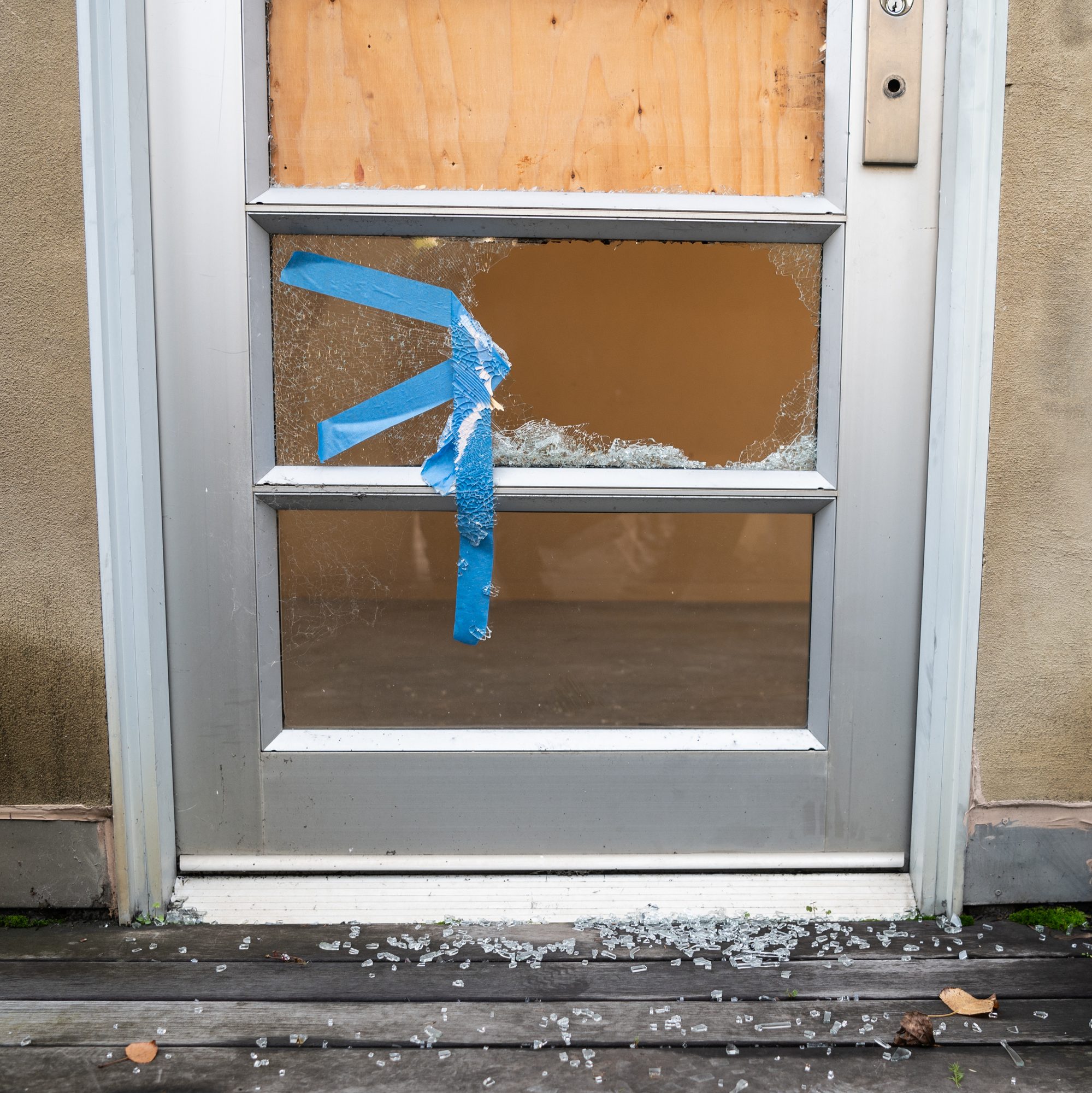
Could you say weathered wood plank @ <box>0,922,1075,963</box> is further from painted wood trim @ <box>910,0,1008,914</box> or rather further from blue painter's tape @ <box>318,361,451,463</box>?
blue painter's tape @ <box>318,361,451,463</box>

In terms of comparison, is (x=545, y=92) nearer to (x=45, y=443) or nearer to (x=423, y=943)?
(x=45, y=443)

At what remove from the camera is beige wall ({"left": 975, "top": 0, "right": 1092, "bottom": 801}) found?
115cm

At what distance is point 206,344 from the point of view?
3.95 feet

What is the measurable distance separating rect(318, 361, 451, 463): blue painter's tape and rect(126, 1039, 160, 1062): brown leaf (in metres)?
0.81

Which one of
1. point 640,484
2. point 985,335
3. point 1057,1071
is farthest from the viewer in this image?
point 640,484

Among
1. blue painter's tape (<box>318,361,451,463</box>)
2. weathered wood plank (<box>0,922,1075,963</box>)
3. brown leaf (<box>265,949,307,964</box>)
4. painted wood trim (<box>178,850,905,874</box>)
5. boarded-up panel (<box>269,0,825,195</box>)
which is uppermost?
boarded-up panel (<box>269,0,825,195</box>)

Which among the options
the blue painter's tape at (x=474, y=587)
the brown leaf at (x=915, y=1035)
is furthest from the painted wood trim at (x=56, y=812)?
the brown leaf at (x=915, y=1035)

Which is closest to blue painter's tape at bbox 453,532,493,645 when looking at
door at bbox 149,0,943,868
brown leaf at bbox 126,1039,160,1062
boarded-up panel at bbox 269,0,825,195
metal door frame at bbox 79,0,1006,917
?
door at bbox 149,0,943,868

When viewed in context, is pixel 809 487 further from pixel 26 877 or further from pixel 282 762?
pixel 26 877

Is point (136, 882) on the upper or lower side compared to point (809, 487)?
lower

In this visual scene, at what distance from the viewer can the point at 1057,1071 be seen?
958 mm

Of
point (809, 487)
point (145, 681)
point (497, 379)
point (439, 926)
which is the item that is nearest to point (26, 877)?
point (145, 681)

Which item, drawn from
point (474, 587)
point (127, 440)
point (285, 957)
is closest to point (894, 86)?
point (474, 587)

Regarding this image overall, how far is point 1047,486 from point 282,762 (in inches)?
49.3
